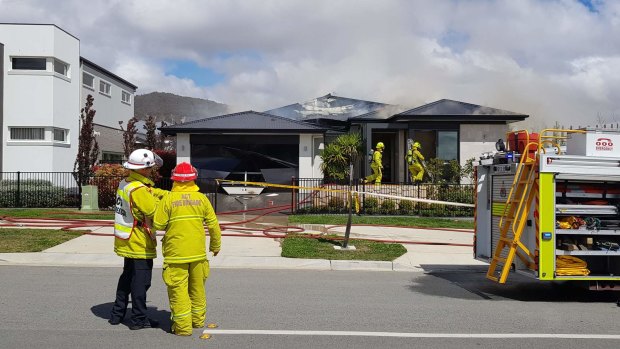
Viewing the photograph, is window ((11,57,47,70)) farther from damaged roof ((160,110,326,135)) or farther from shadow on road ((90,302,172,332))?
shadow on road ((90,302,172,332))

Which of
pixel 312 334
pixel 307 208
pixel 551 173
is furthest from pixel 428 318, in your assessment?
pixel 307 208

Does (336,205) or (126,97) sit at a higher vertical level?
(126,97)

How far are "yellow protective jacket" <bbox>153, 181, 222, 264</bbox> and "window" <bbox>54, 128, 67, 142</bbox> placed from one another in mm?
22876

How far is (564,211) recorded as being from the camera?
8078 millimetres

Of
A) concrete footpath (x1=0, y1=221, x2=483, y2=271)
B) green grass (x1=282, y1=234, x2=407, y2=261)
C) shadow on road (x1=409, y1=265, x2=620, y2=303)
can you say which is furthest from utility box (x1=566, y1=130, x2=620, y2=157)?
green grass (x1=282, y1=234, x2=407, y2=261)

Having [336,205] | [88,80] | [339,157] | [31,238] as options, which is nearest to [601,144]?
[31,238]

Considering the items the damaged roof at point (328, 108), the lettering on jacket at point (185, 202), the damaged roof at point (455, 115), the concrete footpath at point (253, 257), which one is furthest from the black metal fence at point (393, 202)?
the damaged roof at point (328, 108)

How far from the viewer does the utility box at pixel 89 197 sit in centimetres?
2009

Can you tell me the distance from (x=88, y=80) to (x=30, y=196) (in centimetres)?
1096

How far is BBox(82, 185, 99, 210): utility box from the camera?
20089mm

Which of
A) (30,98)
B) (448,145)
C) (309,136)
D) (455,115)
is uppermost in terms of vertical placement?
(30,98)

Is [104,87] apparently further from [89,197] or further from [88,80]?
[89,197]

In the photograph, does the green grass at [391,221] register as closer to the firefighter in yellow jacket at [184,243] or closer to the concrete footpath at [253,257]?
the concrete footpath at [253,257]

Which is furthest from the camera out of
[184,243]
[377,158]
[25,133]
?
[25,133]
